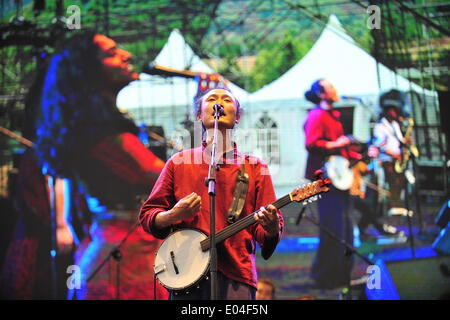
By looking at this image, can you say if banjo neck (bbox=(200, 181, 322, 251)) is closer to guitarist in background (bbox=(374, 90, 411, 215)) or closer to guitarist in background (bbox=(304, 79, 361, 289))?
guitarist in background (bbox=(304, 79, 361, 289))

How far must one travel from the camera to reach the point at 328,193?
549 centimetres

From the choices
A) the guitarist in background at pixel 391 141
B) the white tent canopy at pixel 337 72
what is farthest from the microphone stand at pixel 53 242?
the guitarist in background at pixel 391 141

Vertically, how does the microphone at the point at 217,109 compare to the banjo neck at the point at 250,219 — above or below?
above

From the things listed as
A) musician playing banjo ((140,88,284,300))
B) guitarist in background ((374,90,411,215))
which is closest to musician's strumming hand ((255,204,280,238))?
musician playing banjo ((140,88,284,300))

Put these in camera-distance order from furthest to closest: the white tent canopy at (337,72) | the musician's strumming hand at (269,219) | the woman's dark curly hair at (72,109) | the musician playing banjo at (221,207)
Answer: the woman's dark curly hair at (72,109)
the white tent canopy at (337,72)
the musician playing banjo at (221,207)
the musician's strumming hand at (269,219)

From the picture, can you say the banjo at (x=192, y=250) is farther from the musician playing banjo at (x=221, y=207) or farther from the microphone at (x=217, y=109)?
the microphone at (x=217, y=109)

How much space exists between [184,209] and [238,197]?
36 centimetres

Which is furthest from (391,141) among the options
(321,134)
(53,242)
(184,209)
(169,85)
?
(53,242)

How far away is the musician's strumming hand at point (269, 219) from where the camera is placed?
9.07 ft

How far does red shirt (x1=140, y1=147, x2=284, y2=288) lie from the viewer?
9.61ft

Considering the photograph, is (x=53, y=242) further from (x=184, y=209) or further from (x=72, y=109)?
(x=184, y=209)

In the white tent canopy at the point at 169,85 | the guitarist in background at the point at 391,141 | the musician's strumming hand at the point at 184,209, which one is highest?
the white tent canopy at the point at 169,85

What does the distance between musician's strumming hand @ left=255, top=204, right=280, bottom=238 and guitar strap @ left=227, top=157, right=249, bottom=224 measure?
0.17m

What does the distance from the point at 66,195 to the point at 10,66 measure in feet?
5.30
